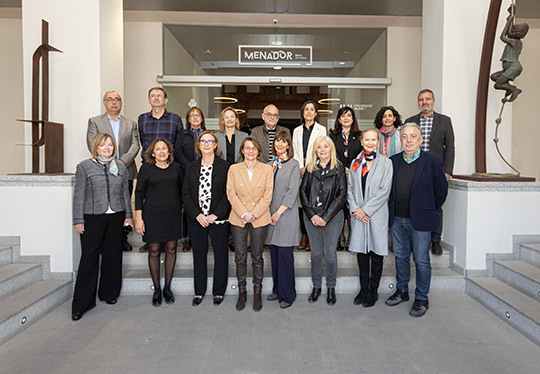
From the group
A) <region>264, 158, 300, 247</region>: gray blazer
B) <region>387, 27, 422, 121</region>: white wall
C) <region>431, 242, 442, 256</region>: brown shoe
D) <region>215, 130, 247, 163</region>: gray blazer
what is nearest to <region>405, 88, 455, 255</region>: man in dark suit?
<region>431, 242, 442, 256</region>: brown shoe

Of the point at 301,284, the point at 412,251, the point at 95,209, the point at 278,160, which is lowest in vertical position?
the point at 301,284

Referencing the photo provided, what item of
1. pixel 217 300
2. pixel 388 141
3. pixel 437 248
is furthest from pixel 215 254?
pixel 437 248

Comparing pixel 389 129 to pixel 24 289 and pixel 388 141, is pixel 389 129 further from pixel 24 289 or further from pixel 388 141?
pixel 24 289

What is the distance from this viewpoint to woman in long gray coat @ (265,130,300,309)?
3.53 metres

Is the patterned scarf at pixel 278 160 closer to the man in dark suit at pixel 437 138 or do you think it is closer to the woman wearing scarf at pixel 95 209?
the woman wearing scarf at pixel 95 209

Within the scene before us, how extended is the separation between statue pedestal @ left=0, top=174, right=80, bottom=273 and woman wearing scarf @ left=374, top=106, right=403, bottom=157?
334cm

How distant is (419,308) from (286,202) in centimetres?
152

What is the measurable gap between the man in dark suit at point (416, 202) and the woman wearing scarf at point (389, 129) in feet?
2.08

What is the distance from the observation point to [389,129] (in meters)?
4.21

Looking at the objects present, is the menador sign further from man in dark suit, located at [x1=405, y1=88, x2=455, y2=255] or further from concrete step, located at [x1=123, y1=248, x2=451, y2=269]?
A: concrete step, located at [x1=123, y1=248, x2=451, y2=269]

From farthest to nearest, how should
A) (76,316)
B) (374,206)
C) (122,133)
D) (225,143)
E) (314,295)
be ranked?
(122,133) → (225,143) → (314,295) → (374,206) → (76,316)

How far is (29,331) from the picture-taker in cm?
306

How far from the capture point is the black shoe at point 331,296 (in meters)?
3.61

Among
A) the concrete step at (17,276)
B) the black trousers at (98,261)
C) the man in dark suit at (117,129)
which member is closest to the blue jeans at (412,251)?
the black trousers at (98,261)
